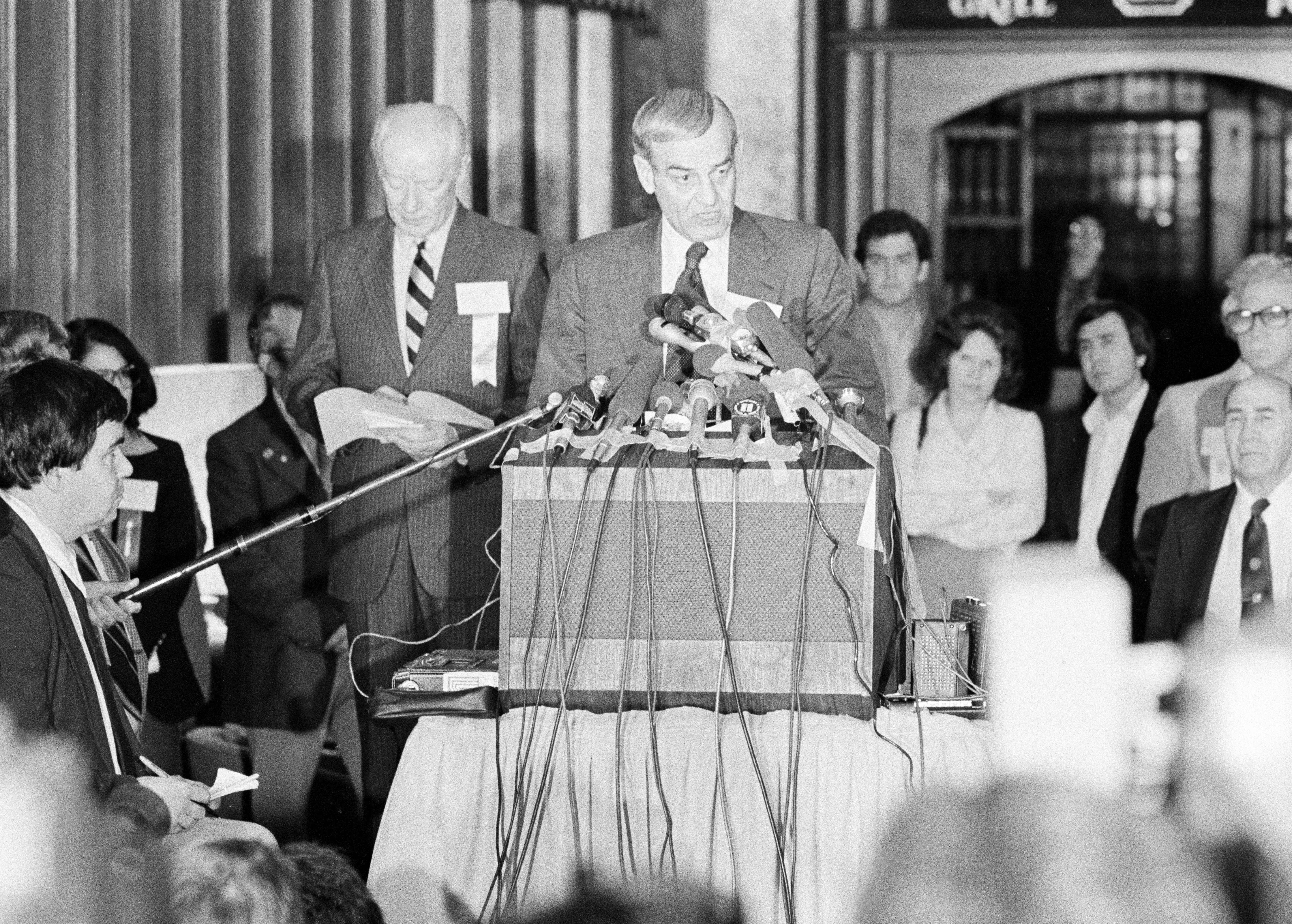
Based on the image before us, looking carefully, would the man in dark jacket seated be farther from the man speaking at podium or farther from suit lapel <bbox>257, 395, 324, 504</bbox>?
suit lapel <bbox>257, 395, 324, 504</bbox>

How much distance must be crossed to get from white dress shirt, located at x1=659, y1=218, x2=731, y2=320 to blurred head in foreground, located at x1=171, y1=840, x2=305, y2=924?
1772 mm

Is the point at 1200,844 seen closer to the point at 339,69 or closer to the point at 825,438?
the point at 825,438

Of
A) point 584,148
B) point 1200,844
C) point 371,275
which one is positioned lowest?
point 1200,844

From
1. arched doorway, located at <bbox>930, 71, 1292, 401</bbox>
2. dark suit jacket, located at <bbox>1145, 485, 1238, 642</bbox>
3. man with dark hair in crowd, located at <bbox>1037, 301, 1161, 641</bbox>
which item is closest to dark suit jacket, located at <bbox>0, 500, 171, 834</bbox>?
dark suit jacket, located at <bbox>1145, 485, 1238, 642</bbox>

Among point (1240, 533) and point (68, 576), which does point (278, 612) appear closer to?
point (68, 576)

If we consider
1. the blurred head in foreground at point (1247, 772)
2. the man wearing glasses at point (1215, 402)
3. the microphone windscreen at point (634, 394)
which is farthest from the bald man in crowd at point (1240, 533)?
the blurred head in foreground at point (1247, 772)

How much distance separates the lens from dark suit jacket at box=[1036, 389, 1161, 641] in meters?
5.06

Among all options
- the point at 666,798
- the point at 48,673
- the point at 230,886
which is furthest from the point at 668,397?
→ the point at 230,886

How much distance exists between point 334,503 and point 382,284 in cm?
120

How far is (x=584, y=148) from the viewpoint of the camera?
6.61 metres

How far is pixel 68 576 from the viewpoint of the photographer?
2.71 m

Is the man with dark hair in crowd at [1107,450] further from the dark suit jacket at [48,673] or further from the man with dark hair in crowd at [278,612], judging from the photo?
the dark suit jacket at [48,673]

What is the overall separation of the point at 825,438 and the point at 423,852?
34.0 inches

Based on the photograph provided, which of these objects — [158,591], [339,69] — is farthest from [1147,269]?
[158,591]
